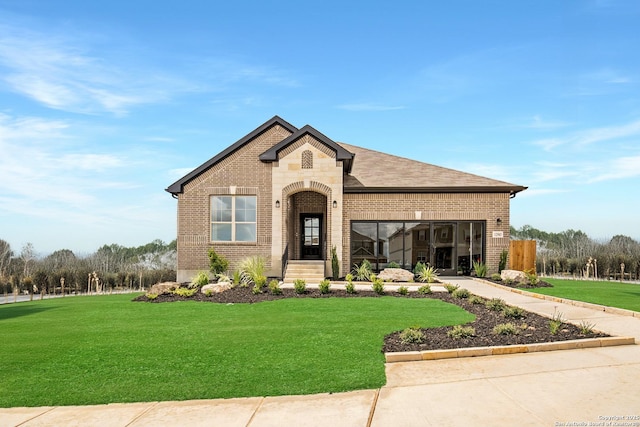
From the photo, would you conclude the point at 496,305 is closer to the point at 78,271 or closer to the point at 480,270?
the point at 480,270

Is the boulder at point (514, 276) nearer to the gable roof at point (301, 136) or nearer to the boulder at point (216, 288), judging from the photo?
the gable roof at point (301, 136)

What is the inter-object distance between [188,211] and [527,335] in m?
15.7

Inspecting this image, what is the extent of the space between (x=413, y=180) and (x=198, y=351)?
595 inches

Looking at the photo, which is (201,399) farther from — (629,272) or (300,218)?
(629,272)

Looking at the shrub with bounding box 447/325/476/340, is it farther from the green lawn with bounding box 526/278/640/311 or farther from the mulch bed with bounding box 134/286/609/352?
the green lawn with bounding box 526/278/640/311

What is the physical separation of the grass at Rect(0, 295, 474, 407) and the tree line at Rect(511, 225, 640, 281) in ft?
57.9

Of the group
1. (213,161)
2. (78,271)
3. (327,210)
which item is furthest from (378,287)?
(78,271)

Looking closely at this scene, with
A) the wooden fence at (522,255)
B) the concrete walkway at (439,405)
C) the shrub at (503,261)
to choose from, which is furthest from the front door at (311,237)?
the concrete walkway at (439,405)

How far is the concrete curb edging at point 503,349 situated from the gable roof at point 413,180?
12.8m

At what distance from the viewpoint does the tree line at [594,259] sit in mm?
24953

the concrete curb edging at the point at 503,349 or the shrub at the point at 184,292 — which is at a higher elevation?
the concrete curb edging at the point at 503,349

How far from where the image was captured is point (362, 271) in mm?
19719

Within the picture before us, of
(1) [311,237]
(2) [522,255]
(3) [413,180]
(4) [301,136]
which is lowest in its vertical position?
(2) [522,255]

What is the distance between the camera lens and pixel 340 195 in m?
20.2
